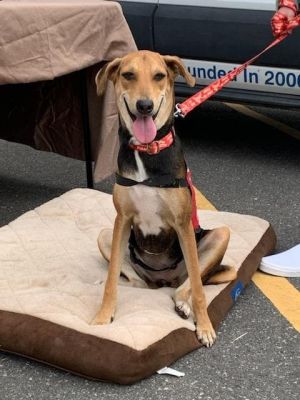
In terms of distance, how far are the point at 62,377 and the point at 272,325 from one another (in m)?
1.01

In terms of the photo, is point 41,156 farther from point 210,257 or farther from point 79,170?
point 210,257

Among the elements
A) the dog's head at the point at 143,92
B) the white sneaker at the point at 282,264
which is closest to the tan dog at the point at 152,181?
the dog's head at the point at 143,92

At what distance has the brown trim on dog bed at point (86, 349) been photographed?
2.82 m

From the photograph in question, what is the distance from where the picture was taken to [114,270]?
10.5 feet

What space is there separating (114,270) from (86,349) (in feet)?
1.48

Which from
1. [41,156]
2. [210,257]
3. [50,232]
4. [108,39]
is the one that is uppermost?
[108,39]

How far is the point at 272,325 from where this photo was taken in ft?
11.0

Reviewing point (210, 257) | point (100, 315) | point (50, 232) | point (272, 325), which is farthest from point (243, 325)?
point (50, 232)

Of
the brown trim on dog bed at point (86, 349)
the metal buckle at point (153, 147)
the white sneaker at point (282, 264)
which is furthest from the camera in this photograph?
the white sneaker at point (282, 264)

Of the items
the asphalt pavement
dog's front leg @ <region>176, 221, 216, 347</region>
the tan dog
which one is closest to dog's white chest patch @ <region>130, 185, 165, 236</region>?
the tan dog

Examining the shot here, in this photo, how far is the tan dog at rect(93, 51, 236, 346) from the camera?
302 centimetres

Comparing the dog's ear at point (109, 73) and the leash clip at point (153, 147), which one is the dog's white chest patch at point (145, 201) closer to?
the leash clip at point (153, 147)

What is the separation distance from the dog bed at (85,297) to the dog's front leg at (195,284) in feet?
0.15

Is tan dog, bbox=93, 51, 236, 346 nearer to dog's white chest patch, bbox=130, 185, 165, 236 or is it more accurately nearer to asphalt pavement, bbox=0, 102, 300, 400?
dog's white chest patch, bbox=130, 185, 165, 236
